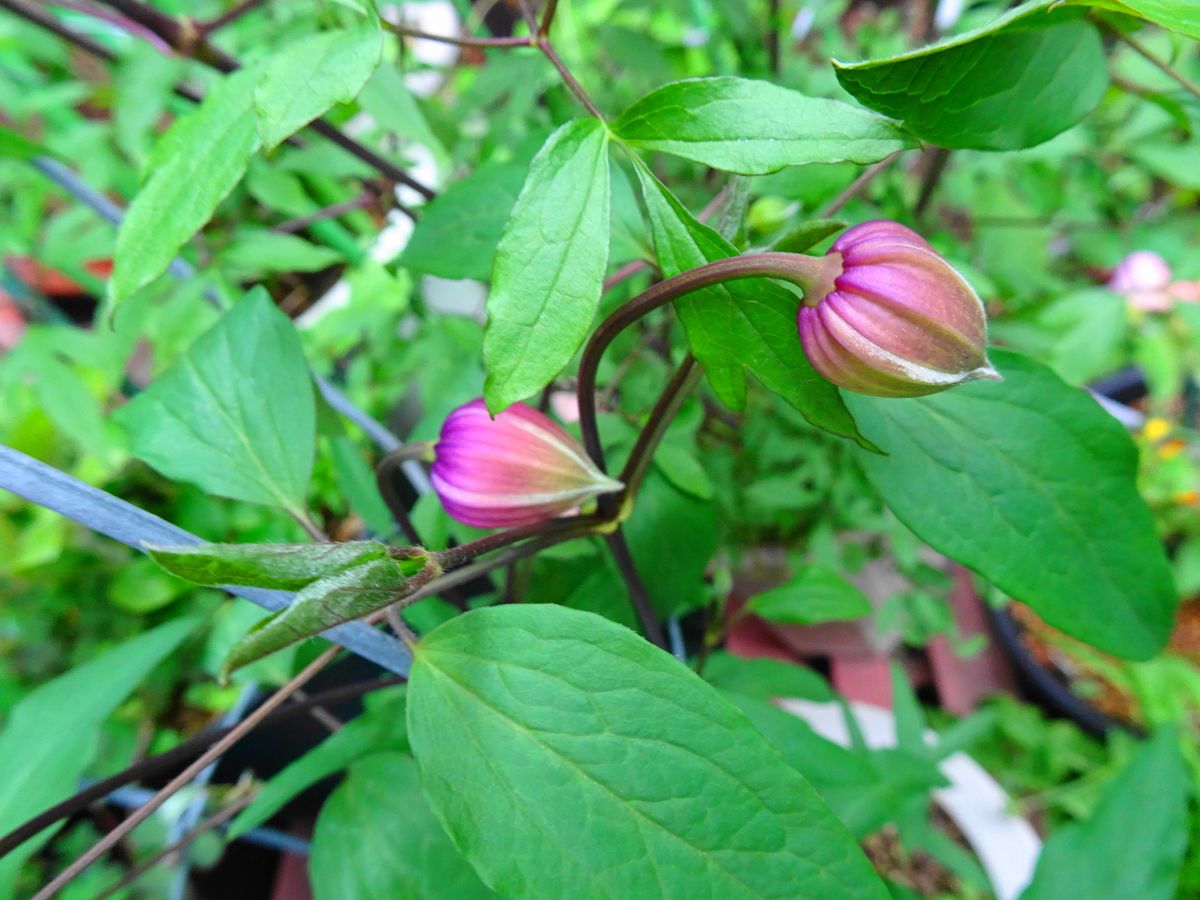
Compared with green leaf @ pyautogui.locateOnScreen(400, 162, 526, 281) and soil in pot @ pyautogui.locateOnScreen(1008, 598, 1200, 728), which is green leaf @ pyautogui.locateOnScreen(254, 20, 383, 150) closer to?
green leaf @ pyautogui.locateOnScreen(400, 162, 526, 281)

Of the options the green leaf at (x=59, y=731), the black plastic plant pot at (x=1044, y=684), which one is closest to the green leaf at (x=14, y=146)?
the green leaf at (x=59, y=731)

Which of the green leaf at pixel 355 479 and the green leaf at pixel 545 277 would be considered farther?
the green leaf at pixel 355 479

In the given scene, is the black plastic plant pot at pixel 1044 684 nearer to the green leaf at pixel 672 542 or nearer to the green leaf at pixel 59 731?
the green leaf at pixel 672 542

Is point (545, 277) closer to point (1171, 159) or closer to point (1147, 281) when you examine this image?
point (1171, 159)

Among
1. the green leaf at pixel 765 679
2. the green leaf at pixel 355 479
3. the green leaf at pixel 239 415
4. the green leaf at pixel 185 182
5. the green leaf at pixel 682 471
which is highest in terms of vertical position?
the green leaf at pixel 185 182

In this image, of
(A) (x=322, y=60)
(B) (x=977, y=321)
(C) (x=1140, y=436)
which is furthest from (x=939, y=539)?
(C) (x=1140, y=436)

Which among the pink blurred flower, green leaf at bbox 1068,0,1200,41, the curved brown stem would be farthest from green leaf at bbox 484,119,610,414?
the pink blurred flower

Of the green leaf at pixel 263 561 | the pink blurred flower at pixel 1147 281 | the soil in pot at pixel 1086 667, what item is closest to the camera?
the green leaf at pixel 263 561

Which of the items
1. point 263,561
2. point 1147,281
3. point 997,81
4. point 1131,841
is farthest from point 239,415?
point 1147,281
